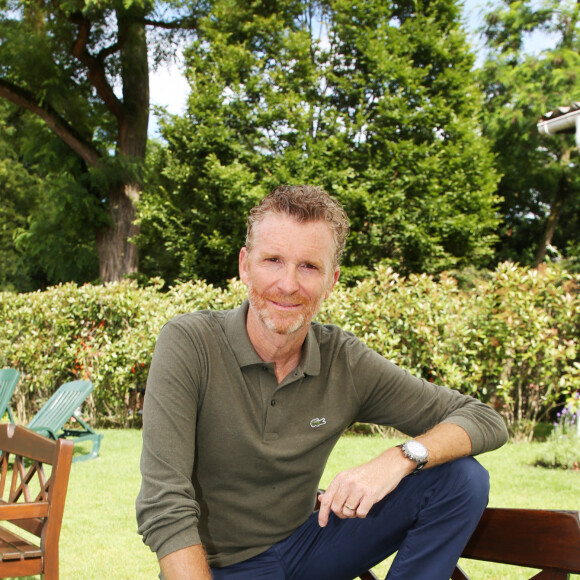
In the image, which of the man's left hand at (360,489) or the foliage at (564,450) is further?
the foliage at (564,450)

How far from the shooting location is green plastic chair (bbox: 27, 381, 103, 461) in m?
6.99

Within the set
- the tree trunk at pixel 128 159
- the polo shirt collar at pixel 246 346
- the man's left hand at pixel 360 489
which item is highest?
the tree trunk at pixel 128 159

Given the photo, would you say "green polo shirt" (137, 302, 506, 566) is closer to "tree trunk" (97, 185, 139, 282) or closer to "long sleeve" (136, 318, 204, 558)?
"long sleeve" (136, 318, 204, 558)

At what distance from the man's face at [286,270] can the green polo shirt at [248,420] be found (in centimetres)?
12

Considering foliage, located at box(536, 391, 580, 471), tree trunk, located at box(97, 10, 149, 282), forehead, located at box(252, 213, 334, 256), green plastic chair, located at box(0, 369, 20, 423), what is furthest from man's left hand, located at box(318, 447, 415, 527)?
tree trunk, located at box(97, 10, 149, 282)

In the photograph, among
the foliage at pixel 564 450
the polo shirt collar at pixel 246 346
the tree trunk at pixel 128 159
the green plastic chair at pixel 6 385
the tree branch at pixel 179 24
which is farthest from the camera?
the tree branch at pixel 179 24

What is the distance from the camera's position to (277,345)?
7.18 ft

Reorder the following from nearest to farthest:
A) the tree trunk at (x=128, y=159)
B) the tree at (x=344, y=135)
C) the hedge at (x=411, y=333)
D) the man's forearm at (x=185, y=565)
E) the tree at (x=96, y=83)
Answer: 1. the man's forearm at (x=185, y=565)
2. the hedge at (x=411, y=333)
3. the tree at (x=344, y=135)
4. the tree at (x=96, y=83)
5. the tree trunk at (x=128, y=159)

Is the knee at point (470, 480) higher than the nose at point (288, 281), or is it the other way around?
the nose at point (288, 281)

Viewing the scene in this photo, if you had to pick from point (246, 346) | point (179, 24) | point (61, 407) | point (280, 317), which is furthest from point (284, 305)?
point (179, 24)

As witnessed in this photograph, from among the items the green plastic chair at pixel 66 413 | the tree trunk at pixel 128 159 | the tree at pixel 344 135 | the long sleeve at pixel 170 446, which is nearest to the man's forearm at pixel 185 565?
the long sleeve at pixel 170 446

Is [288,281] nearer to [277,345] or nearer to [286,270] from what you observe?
[286,270]

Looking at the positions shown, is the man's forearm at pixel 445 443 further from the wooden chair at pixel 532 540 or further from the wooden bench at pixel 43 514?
the wooden bench at pixel 43 514

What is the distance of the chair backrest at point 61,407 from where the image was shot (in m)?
6.96
